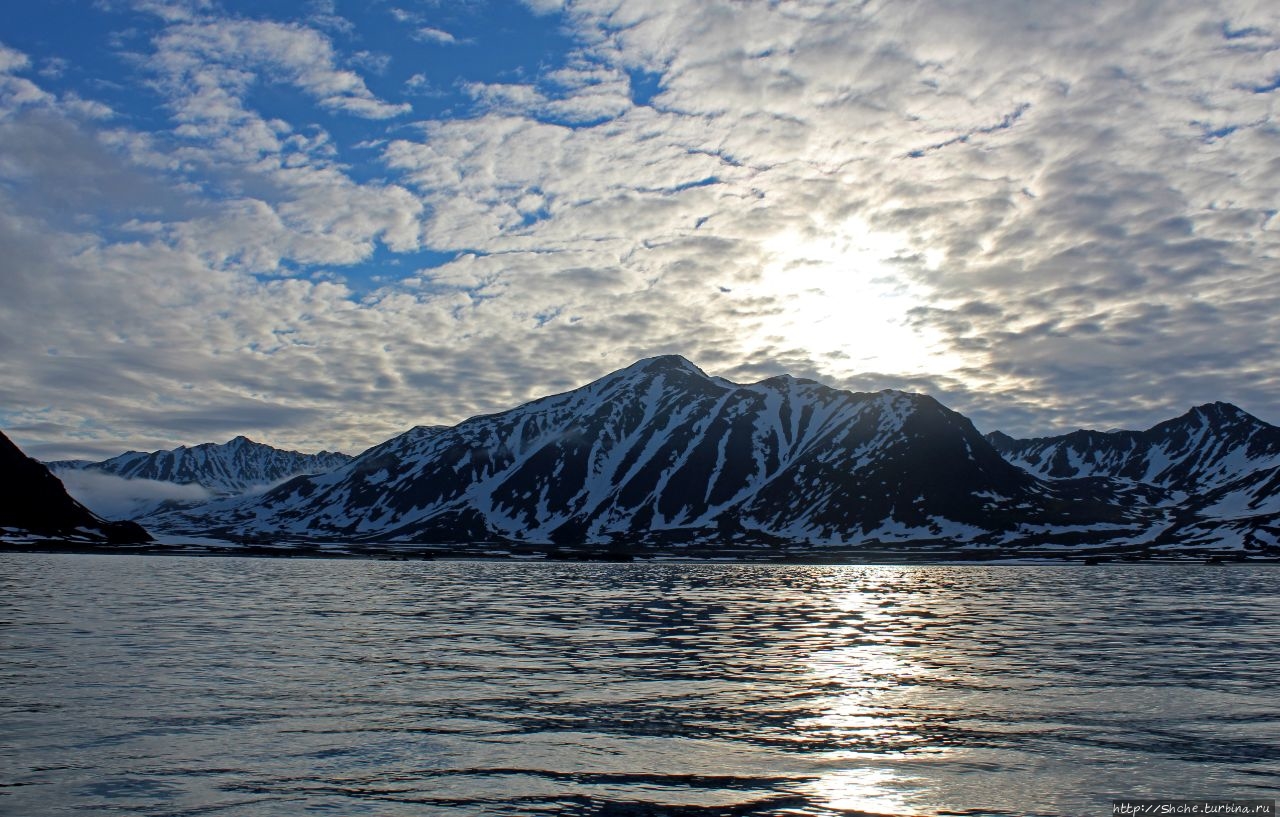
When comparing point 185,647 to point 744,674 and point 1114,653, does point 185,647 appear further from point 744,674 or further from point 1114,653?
point 1114,653

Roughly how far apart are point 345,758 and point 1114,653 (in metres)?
34.2

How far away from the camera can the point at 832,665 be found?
1433 inches

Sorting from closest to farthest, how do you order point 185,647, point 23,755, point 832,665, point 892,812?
point 892,812
point 23,755
point 832,665
point 185,647

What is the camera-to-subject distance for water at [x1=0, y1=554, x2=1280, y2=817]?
1769 centimetres

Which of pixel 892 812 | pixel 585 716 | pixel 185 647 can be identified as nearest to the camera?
pixel 892 812

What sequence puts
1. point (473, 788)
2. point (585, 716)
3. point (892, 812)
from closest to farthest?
point (892, 812) < point (473, 788) < point (585, 716)

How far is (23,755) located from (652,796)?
46.0 ft

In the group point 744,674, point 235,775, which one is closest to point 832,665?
point 744,674

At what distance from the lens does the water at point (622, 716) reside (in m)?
17.7

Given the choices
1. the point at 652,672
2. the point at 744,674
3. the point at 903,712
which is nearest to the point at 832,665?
the point at 744,674

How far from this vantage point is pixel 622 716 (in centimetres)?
Result: 2561

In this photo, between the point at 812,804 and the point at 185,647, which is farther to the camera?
the point at 185,647

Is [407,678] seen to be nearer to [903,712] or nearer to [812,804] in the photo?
[903,712]

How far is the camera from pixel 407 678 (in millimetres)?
32438
